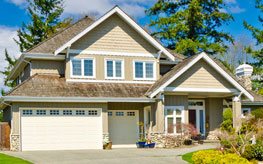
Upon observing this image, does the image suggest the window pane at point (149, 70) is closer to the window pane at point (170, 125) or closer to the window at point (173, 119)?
the window at point (173, 119)

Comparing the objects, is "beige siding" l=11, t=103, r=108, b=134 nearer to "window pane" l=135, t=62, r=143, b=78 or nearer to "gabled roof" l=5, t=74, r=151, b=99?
"gabled roof" l=5, t=74, r=151, b=99

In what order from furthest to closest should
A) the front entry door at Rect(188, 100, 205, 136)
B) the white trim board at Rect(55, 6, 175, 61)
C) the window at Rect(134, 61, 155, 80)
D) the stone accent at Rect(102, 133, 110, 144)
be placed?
the front entry door at Rect(188, 100, 205, 136), the window at Rect(134, 61, 155, 80), the white trim board at Rect(55, 6, 175, 61), the stone accent at Rect(102, 133, 110, 144)

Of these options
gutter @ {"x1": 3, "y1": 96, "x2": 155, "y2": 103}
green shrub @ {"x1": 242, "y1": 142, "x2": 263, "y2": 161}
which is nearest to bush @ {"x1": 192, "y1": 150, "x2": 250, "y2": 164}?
green shrub @ {"x1": 242, "y1": 142, "x2": 263, "y2": 161}

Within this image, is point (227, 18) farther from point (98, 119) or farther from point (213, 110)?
point (98, 119)

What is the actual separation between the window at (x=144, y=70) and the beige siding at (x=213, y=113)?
4672 mm

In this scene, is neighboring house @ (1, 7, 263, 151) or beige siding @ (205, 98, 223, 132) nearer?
neighboring house @ (1, 7, 263, 151)

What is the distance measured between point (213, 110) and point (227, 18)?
15.8m

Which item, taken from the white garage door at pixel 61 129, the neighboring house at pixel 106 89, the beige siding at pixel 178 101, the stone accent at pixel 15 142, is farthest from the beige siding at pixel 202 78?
the stone accent at pixel 15 142

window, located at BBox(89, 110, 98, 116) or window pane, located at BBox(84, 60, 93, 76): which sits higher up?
window pane, located at BBox(84, 60, 93, 76)

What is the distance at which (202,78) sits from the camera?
2736 cm

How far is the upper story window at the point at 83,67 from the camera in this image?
2741 centimetres

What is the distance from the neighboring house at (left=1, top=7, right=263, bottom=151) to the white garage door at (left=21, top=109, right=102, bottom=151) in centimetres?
6

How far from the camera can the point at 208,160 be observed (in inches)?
631

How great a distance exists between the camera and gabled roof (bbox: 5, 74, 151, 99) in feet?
82.7
